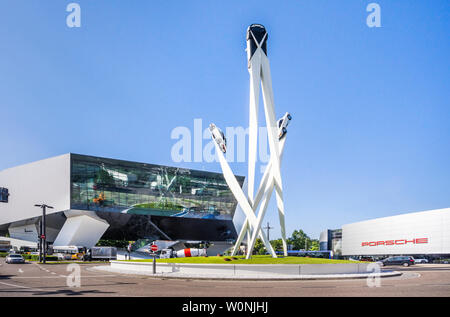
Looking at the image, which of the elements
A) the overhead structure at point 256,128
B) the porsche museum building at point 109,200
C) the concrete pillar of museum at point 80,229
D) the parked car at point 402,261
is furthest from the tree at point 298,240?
the overhead structure at point 256,128

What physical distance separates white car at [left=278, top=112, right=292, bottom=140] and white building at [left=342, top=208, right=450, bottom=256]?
3938 centimetres

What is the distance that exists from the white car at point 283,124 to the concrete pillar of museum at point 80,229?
4595 centimetres

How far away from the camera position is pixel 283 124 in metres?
33.8

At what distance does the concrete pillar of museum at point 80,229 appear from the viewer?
222 feet

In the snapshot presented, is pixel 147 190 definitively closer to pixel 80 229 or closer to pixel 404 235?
pixel 80 229

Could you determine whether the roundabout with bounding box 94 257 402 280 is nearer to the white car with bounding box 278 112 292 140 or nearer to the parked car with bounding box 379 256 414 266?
the white car with bounding box 278 112 292 140

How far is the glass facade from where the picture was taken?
67.7 meters

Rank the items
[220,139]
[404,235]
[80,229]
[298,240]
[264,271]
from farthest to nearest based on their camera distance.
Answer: [298,240] < [404,235] < [80,229] < [220,139] < [264,271]

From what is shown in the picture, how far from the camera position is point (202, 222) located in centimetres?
8712

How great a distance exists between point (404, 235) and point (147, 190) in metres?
45.2

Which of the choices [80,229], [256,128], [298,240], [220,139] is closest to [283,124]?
[256,128]

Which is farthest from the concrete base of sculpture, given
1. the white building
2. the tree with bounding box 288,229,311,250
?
the tree with bounding box 288,229,311,250
